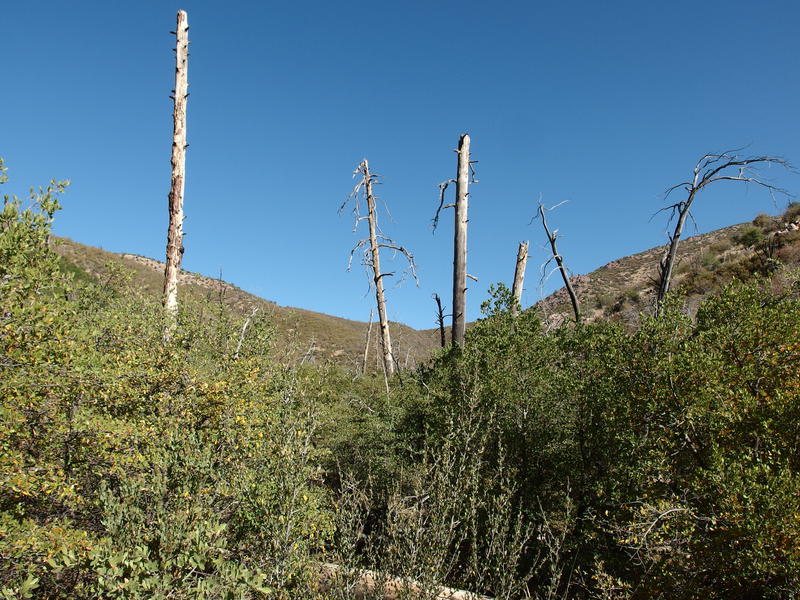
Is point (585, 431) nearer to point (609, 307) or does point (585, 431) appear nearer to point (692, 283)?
point (692, 283)

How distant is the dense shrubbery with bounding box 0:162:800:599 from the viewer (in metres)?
3.96

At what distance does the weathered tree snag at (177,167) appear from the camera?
1069cm

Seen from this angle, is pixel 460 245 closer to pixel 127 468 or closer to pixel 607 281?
pixel 127 468

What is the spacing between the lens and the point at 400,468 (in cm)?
631

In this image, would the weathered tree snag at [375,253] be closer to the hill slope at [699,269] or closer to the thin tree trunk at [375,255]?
the thin tree trunk at [375,255]

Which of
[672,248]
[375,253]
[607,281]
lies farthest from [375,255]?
[607,281]

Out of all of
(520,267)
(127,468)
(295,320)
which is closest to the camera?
(127,468)

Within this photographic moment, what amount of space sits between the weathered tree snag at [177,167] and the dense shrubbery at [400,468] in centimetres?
206

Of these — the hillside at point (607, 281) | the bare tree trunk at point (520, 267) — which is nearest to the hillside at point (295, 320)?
the hillside at point (607, 281)

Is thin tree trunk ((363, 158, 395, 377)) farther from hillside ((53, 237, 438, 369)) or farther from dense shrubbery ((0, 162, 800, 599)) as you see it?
hillside ((53, 237, 438, 369))

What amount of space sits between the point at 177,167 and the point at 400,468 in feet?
28.3

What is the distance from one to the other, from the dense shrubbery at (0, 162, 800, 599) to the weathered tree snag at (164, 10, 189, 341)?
6.76ft

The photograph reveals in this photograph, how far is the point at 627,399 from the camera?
6719 millimetres

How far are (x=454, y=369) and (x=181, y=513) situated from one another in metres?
7.64
